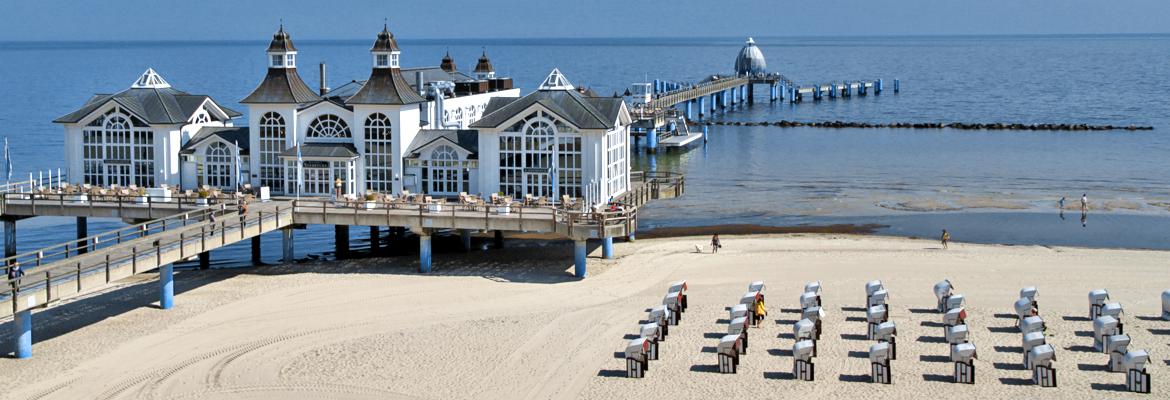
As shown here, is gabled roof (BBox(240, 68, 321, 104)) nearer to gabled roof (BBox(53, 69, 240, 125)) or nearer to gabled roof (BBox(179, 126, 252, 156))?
gabled roof (BBox(179, 126, 252, 156))

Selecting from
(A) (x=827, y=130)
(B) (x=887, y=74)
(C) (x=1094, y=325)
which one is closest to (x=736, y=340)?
(C) (x=1094, y=325)

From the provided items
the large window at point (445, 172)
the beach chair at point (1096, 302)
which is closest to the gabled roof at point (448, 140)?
the large window at point (445, 172)

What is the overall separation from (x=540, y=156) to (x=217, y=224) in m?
10.1

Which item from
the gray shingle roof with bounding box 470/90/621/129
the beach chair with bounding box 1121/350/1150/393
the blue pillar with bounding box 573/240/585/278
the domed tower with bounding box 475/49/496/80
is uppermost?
the domed tower with bounding box 475/49/496/80

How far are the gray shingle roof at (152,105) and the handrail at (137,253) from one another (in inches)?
295

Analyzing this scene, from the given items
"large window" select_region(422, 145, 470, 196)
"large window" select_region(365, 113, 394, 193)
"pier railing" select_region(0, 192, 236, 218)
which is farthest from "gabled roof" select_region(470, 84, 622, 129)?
"pier railing" select_region(0, 192, 236, 218)

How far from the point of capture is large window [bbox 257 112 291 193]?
44.5m

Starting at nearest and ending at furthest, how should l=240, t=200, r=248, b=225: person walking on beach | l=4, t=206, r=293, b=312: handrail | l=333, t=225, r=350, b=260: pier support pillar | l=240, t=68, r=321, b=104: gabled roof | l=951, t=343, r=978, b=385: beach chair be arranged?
l=951, t=343, r=978, b=385: beach chair < l=4, t=206, r=293, b=312: handrail < l=240, t=200, r=248, b=225: person walking on beach < l=240, t=68, r=321, b=104: gabled roof < l=333, t=225, r=350, b=260: pier support pillar

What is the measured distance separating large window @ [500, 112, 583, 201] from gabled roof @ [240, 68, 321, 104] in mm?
6523

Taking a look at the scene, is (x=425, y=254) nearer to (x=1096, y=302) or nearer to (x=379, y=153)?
(x=379, y=153)

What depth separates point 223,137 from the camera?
4544cm

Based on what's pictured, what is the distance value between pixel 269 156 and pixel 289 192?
1415mm

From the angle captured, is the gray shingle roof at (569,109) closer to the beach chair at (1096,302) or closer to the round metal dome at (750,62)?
the beach chair at (1096,302)

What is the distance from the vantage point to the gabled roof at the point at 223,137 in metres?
45.3
